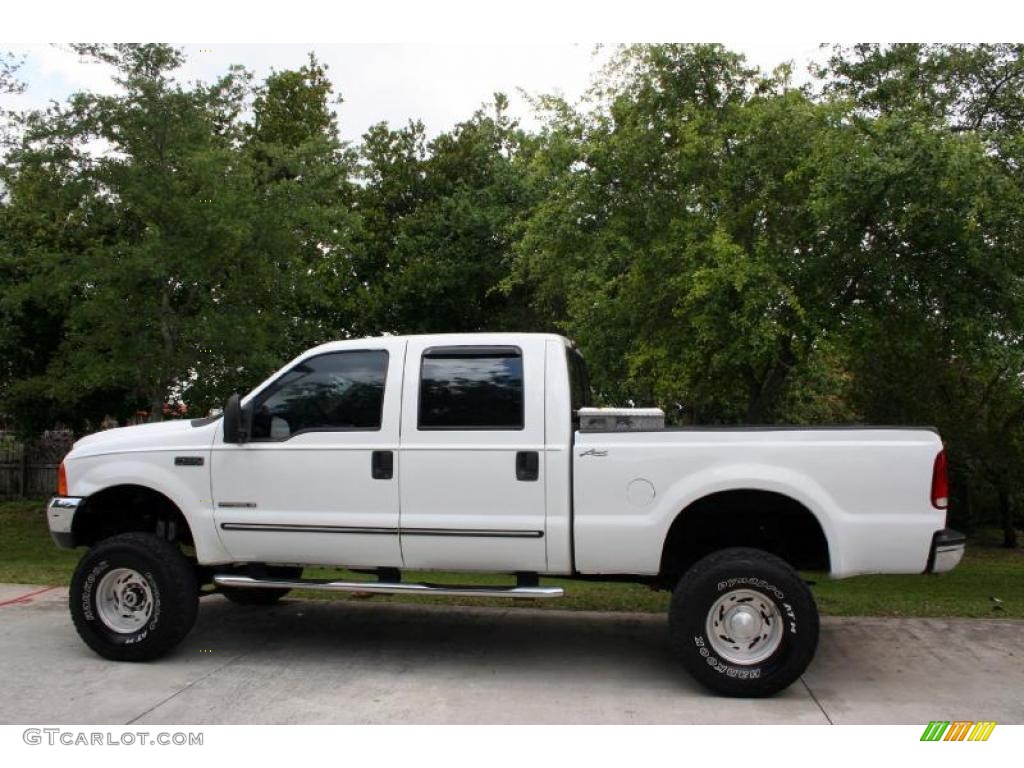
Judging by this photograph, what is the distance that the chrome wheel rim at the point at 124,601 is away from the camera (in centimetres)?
638

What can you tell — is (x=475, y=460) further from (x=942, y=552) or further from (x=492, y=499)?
(x=942, y=552)

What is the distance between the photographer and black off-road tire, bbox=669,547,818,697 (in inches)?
219

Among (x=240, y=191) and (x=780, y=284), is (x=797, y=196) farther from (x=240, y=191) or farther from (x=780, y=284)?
(x=240, y=191)

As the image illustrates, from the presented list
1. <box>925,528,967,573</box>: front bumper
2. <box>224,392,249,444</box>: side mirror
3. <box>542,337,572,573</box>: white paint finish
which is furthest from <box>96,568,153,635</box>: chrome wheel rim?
<box>925,528,967,573</box>: front bumper

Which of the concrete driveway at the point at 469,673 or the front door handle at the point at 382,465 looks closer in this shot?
the concrete driveway at the point at 469,673

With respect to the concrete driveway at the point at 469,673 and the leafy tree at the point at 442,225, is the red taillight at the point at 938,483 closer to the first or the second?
the concrete driveway at the point at 469,673

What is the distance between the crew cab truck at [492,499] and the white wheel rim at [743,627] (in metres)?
0.01

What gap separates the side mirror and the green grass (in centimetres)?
252

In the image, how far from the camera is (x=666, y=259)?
35.6ft

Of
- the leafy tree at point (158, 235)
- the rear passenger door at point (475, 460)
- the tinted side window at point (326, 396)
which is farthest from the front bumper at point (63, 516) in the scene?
the leafy tree at point (158, 235)

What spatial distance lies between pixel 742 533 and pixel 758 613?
2.36ft

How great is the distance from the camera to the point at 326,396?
6.44m
